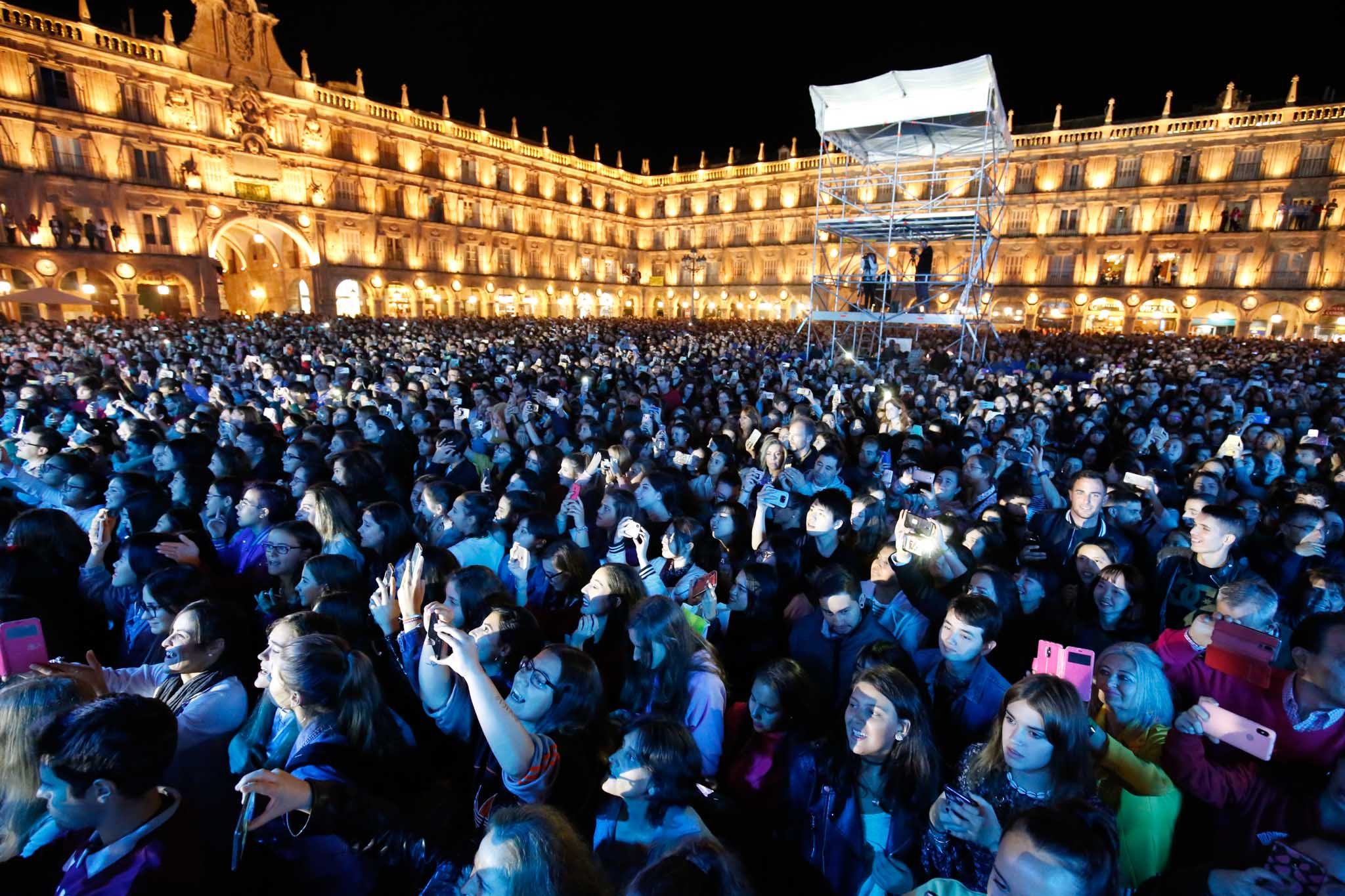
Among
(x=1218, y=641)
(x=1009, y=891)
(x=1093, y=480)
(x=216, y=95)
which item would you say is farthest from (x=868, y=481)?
(x=216, y=95)

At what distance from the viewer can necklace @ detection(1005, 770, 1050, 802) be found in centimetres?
226

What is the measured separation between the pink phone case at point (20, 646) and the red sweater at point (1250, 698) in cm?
491

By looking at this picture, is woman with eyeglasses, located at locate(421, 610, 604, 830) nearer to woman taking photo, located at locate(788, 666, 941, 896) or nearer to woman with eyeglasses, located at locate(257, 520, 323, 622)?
woman taking photo, located at locate(788, 666, 941, 896)

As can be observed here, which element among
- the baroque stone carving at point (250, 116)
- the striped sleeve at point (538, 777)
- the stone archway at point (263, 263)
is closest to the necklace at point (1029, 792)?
the striped sleeve at point (538, 777)

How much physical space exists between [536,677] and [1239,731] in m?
2.46

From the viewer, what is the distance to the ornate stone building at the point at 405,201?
29.2 metres

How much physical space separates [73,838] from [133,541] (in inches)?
87.4

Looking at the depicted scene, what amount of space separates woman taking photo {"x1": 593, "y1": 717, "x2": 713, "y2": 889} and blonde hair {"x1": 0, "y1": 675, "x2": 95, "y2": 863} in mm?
1867

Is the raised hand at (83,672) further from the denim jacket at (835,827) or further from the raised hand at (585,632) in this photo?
the denim jacket at (835,827)

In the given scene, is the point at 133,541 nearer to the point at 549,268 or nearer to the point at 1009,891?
the point at 1009,891

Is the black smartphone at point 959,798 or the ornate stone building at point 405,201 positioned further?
the ornate stone building at point 405,201

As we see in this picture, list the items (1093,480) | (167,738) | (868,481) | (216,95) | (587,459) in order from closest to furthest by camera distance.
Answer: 1. (167,738)
2. (1093,480)
3. (868,481)
4. (587,459)
5. (216,95)

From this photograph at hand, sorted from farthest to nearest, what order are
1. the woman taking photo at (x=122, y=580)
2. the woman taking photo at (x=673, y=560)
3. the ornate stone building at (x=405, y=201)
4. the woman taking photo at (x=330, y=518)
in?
the ornate stone building at (x=405, y=201) < the woman taking photo at (x=330, y=518) < the woman taking photo at (x=673, y=560) < the woman taking photo at (x=122, y=580)

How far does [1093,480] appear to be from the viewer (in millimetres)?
4746
